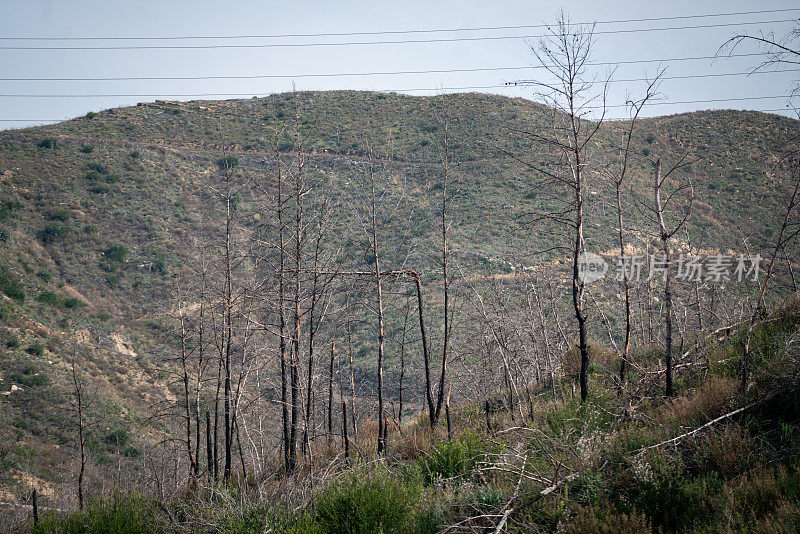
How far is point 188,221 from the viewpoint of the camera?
39219 mm

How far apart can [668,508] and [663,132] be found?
61.4 metres

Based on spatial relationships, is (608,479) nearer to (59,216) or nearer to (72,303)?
(72,303)

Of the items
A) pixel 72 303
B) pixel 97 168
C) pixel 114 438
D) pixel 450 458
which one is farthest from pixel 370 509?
pixel 97 168

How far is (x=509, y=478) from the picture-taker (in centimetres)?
632

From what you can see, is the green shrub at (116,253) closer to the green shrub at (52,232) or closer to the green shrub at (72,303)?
the green shrub at (52,232)

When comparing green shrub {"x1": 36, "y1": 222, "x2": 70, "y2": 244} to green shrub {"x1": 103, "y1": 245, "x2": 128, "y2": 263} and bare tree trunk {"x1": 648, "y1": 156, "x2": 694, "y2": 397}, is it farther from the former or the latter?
bare tree trunk {"x1": 648, "y1": 156, "x2": 694, "y2": 397}

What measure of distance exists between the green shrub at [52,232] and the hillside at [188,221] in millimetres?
148

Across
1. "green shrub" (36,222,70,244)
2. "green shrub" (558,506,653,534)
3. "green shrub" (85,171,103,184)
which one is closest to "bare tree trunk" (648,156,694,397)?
"green shrub" (558,506,653,534)

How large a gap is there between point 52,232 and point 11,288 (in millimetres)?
7595

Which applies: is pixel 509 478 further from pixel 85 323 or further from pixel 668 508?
pixel 85 323

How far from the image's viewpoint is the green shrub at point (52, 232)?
33.4 metres

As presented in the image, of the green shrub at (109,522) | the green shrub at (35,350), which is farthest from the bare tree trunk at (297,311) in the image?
the green shrub at (35,350)

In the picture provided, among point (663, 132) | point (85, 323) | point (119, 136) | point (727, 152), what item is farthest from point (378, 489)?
point (663, 132)

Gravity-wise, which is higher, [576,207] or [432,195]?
[432,195]
